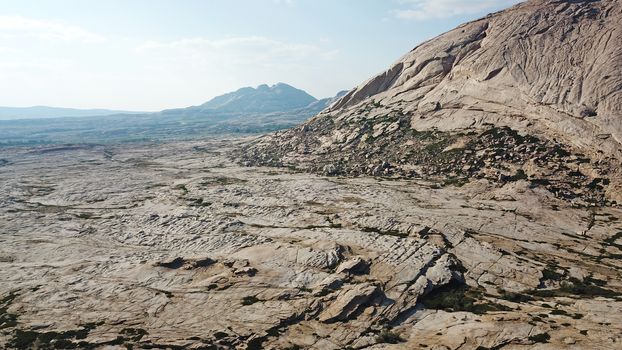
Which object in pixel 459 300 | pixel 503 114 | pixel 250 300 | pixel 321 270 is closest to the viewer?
pixel 459 300

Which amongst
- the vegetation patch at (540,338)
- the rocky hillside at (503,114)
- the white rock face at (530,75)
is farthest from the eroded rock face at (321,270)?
the white rock face at (530,75)

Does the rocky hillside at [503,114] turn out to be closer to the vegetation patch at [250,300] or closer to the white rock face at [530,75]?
the white rock face at [530,75]

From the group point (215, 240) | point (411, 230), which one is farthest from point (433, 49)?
point (215, 240)

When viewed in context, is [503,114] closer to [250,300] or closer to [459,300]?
[459,300]

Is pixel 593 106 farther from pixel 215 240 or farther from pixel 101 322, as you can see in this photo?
pixel 101 322

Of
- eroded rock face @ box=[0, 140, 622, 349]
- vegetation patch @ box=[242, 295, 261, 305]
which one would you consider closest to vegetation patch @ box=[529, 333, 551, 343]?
eroded rock face @ box=[0, 140, 622, 349]

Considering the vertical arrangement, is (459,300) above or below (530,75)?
below

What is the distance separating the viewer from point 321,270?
57156 millimetres

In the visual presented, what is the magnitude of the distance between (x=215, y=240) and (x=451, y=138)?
71.8 m

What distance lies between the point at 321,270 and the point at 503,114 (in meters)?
79.5

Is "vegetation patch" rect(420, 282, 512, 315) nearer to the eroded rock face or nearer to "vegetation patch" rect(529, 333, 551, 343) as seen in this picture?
the eroded rock face

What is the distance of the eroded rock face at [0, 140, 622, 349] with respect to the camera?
43.7 metres

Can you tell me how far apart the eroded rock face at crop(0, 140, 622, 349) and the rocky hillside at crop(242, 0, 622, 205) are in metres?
10.6

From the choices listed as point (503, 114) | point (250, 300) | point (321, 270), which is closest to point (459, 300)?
point (321, 270)
